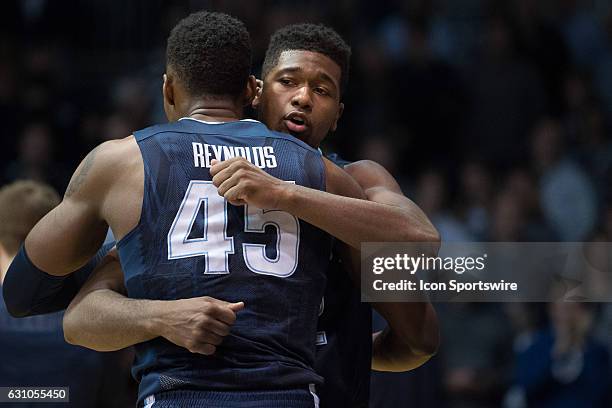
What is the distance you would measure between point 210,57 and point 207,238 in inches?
25.2

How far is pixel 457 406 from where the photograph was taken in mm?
8156

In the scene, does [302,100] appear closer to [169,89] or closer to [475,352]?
[169,89]

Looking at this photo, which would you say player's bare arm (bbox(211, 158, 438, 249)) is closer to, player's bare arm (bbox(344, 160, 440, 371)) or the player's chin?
player's bare arm (bbox(344, 160, 440, 371))

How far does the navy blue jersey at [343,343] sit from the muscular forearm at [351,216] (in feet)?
1.24

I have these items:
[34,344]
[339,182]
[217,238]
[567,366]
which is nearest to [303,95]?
[339,182]

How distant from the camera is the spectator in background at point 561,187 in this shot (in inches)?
369

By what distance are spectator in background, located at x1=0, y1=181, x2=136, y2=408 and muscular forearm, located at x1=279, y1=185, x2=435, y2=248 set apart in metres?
1.97

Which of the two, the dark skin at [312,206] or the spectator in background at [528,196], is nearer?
the dark skin at [312,206]

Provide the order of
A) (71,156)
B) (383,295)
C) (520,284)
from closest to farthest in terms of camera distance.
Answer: (383,295), (520,284), (71,156)

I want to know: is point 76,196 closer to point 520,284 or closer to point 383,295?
point 383,295

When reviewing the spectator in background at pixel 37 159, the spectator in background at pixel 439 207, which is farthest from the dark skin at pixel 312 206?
the spectator in background at pixel 439 207

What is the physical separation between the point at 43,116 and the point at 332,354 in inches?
239

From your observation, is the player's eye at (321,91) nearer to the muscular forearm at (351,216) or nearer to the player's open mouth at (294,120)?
the player's open mouth at (294,120)

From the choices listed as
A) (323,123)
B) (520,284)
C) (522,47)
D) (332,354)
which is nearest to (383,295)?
(332,354)
